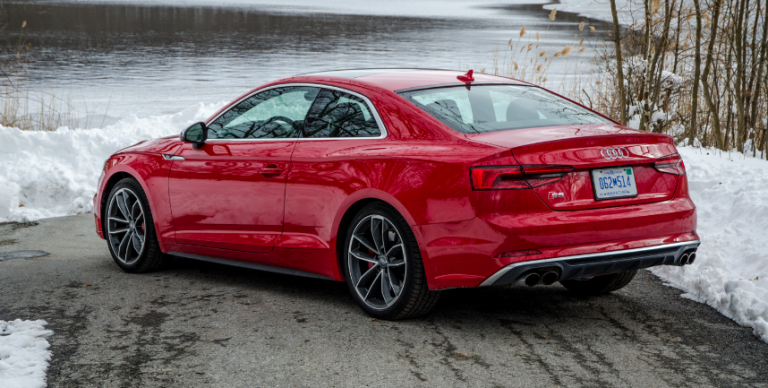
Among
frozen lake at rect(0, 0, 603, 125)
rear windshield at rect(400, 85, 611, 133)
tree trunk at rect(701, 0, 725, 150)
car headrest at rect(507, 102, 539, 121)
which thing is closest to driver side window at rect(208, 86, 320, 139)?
rear windshield at rect(400, 85, 611, 133)

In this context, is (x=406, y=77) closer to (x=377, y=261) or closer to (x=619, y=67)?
(x=377, y=261)

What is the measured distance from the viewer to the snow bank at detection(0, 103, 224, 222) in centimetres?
919

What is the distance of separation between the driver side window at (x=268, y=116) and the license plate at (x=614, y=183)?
6.54ft

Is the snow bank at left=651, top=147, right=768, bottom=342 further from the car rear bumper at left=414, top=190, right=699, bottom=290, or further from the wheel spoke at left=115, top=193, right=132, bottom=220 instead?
the wheel spoke at left=115, top=193, right=132, bottom=220


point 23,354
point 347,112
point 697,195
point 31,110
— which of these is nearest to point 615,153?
point 347,112

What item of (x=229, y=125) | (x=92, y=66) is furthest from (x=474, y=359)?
(x=92, y=66)

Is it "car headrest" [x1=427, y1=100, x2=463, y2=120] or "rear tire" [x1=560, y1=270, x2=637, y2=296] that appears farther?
"rear tire" [x1=560, y1=270, x2=637, y2=296]

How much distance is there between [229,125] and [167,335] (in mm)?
1816

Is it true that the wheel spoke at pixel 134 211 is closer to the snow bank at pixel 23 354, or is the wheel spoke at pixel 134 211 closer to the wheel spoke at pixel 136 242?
the wheel spoke at pixel 136 242

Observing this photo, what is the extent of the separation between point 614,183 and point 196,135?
3073mm

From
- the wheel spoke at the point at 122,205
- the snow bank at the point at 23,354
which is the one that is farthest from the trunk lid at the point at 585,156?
the wheel spoke at the point at 122,205

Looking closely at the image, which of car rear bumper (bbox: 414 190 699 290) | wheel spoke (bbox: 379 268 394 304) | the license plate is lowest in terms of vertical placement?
wheel spoke (bbox: 379 268 394 304)

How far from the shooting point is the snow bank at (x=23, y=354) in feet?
13.1

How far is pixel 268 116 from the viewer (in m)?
5.73
